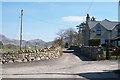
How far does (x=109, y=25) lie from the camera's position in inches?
2832

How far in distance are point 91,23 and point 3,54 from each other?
48.8 metres

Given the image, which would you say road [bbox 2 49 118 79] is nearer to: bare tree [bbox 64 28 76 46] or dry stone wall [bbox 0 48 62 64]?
dry stone wall [bbox 0 48 62 64]

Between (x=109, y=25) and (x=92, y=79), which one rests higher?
(x=109, y=25)

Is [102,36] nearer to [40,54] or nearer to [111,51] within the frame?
[111,51]

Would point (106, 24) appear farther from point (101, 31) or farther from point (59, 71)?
point (59, 71)

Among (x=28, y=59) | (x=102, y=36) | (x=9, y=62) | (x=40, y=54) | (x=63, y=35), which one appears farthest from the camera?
(x=63, y=35)

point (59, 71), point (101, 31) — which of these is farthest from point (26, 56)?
point (101, 31)

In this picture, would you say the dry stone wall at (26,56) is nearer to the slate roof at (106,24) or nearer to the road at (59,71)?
the road at (59,71)

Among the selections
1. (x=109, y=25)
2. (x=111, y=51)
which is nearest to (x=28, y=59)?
(x=111, y=51)

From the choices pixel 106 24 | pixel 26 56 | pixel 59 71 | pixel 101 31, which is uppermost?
pixel 106 24

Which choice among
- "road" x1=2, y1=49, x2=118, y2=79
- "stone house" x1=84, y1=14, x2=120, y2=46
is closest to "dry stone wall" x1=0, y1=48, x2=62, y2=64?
"road" x1=2, y1=49, x2=118, y2=79

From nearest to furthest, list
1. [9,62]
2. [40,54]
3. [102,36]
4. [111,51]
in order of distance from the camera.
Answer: [9,62]
[40,54]
[111,51]
[102,36]

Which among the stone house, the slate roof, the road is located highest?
the slate roof

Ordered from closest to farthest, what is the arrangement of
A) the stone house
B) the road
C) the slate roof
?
1. the road
2. the stone house
3. the slate roof
